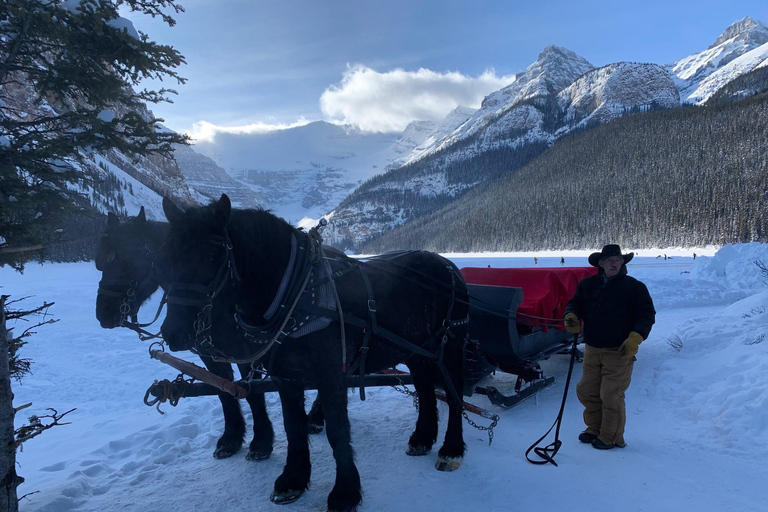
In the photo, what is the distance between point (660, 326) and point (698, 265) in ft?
33.1

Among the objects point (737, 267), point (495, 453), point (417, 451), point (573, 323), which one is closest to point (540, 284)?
point (573, 323)

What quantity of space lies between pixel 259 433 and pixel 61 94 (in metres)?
3.42

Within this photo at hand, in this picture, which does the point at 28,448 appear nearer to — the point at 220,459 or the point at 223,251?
the point at 220,459

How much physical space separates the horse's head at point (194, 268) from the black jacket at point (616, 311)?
3.47 meters

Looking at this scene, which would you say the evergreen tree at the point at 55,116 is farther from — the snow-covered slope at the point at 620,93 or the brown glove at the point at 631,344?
the snow-covered slope at the point at 620,93

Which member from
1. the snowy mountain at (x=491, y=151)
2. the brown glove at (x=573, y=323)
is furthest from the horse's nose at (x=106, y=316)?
the snowy mountain at (x=491, y=151)

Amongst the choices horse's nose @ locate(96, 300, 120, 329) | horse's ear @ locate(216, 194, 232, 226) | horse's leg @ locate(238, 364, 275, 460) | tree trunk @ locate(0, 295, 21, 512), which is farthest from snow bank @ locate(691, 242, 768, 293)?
tree trunk @ locate(0, 295, 21, 512)

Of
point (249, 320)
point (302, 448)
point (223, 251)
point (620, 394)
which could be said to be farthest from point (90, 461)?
point (620, 394)

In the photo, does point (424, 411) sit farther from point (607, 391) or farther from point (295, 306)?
point (295, 306)

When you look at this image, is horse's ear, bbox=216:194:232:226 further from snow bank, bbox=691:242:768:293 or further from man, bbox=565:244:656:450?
snow bank, bbox=691:242:768:293

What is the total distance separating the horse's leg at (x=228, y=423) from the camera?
4353mm

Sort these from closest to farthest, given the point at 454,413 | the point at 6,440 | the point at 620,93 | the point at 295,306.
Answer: the point at 6,440 → the point at 295,306 → the point at 454,413 → the point at 620,93

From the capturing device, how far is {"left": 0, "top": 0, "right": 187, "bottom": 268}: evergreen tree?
2848 millimetres

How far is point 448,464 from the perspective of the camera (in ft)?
12.9
